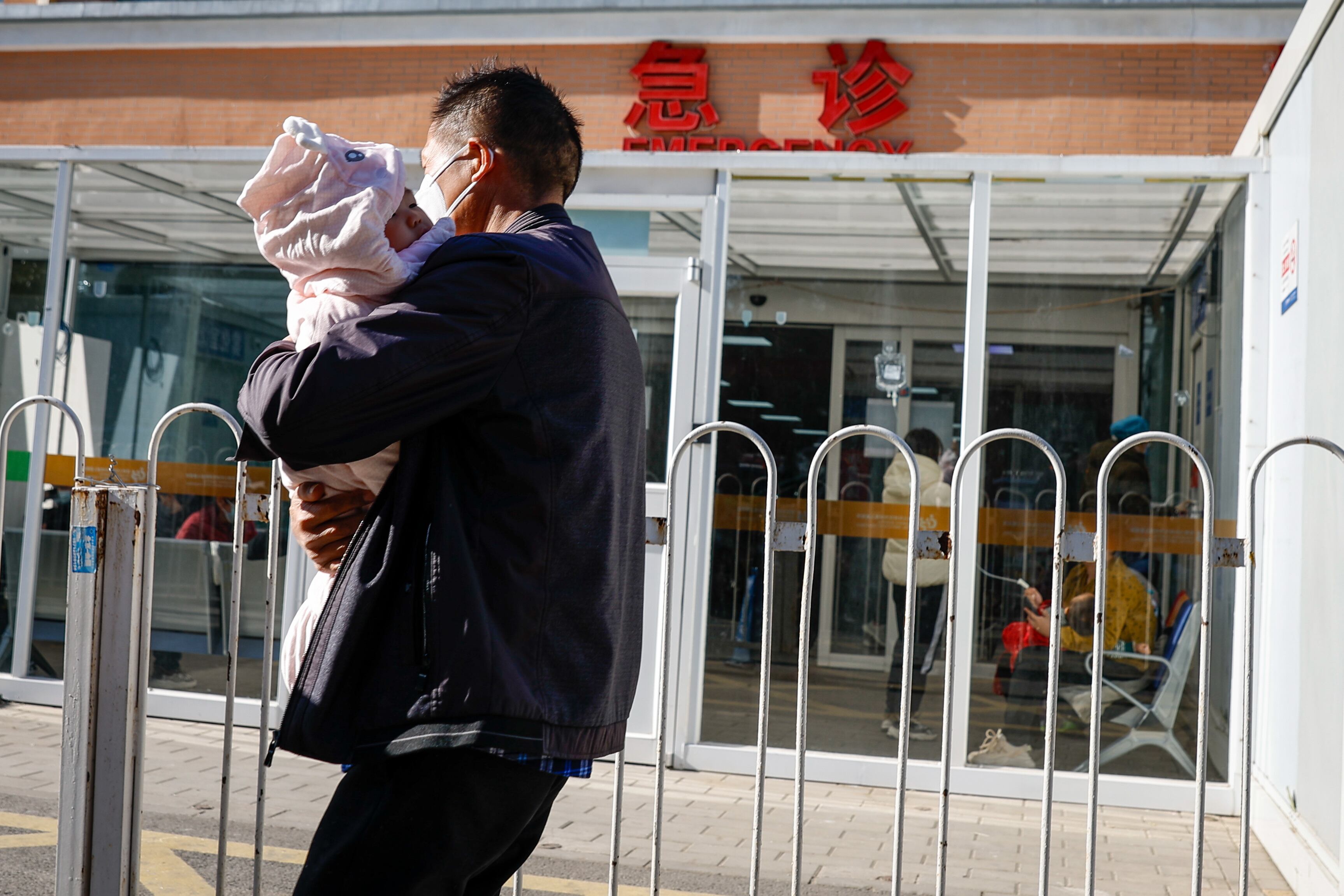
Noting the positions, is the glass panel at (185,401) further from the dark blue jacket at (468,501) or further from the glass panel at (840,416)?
the dark blue jacket at (468,501)

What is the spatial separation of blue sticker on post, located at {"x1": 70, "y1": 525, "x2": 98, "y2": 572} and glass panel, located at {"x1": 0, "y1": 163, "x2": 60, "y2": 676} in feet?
18.1

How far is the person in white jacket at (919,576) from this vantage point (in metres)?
6.36

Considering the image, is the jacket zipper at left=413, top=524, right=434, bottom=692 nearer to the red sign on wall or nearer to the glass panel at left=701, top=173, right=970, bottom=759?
the glass panel at left=701, top=173, right=970, bottom=759

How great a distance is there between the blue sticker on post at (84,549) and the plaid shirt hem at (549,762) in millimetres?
1354

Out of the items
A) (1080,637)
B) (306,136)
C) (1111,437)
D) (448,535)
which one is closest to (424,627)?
(448,535)

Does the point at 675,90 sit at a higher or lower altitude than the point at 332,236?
higher

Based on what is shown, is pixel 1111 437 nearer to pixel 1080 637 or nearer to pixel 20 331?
pixel 1080 637

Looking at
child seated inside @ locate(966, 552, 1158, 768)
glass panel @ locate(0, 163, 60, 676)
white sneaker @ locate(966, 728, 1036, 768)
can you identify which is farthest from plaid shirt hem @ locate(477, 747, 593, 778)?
glass panel @ locate(0, 163, 60, 676)

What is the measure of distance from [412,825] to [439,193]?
102 centimetres

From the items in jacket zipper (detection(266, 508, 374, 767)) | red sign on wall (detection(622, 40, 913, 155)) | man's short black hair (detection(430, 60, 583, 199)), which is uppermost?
red sign on wall (detection(622, 40, 913, 155))

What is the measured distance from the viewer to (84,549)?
2.56 metres

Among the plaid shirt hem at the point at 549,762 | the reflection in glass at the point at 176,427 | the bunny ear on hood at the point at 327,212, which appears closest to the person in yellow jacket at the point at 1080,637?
the reflection in glass at the point at 176,427

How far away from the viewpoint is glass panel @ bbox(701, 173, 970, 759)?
645 centimetres

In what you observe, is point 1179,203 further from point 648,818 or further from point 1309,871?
point 648,818
